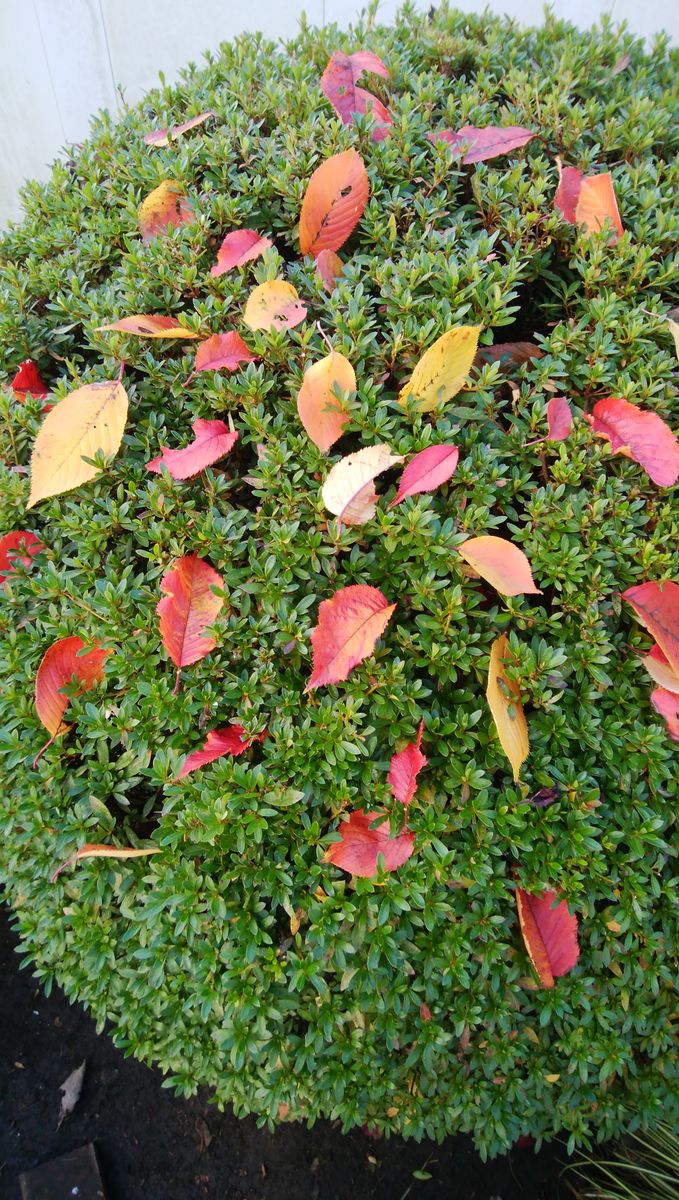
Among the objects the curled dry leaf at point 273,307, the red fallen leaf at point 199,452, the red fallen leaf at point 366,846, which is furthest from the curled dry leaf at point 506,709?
the curled dry leaf at point 273,307

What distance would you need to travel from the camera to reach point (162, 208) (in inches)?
80.1

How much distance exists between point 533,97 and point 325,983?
212cm

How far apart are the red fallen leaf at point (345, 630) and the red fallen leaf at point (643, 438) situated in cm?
55

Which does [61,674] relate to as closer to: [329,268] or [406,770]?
[406,770]

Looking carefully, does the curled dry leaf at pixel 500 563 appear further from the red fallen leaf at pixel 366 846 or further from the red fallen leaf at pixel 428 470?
the red fallen leaf at pixel 366 846

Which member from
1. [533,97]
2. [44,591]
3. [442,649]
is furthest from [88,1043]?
[533,97]

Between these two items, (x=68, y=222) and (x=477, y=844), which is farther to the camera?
(x=68, y=222)

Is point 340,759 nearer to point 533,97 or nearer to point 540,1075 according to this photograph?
point 540,1075

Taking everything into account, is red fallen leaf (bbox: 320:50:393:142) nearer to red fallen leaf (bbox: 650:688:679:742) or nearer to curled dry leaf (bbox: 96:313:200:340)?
curled dry leaf (bbox: 96:313:200:340)

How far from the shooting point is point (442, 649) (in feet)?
4.80

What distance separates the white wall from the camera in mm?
4250

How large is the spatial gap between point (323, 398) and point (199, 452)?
26cm

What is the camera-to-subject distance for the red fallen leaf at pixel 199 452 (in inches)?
62.8

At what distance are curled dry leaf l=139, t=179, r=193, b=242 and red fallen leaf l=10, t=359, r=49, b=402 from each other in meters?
0.41
